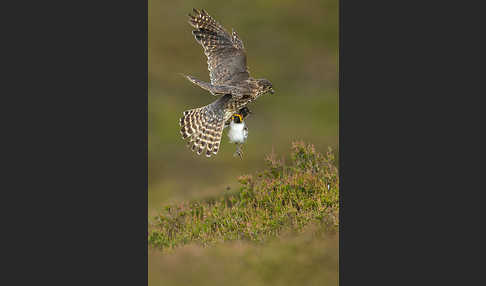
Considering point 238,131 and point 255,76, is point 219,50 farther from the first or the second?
point 238,131

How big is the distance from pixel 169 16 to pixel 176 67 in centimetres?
110

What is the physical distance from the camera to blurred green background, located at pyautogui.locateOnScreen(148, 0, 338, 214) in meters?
10.7

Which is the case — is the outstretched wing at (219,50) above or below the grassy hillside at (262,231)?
above

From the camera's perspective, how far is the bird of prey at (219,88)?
34.9ft

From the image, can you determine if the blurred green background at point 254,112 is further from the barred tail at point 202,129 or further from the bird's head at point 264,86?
the bird's head at point 264,86

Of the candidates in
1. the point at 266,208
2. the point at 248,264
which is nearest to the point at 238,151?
the point at 266,208

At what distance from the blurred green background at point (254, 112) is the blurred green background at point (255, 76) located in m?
0.02

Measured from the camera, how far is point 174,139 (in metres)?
10.8

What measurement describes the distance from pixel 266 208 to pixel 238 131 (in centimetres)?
171

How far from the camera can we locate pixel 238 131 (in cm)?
1091

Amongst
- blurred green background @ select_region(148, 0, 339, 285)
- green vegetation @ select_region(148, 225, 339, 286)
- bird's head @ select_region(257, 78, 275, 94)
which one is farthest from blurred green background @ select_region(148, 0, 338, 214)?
green vegetation @ select_region(148, 225, 339, 286)

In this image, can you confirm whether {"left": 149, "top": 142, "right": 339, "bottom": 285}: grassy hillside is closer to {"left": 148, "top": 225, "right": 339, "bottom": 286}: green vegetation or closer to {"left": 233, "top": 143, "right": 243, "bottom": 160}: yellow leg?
{"left": 148, "top": 225, "right": 339, "bottom": 286}: green vegetation

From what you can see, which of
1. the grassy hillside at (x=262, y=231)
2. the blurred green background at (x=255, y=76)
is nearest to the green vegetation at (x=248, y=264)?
the grassy hillside at (x=262, y=231)

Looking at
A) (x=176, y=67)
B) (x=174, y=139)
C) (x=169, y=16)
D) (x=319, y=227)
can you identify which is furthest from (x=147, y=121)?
(x=319, y=227)
